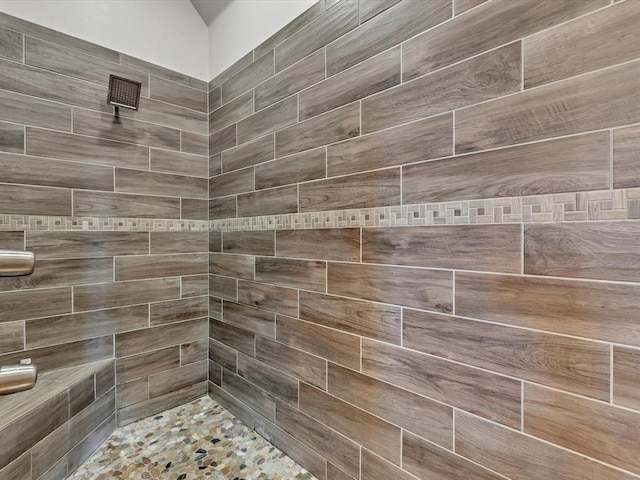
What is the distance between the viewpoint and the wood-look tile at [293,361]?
5.02ft

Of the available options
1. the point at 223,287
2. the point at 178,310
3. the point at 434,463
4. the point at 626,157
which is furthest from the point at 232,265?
the point at 626,157

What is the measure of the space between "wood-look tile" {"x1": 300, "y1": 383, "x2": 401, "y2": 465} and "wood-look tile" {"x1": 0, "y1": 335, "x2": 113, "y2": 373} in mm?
1130

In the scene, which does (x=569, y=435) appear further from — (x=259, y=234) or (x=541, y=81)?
(x=259, y=234)

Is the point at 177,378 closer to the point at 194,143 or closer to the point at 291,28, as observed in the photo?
the point at 194,143

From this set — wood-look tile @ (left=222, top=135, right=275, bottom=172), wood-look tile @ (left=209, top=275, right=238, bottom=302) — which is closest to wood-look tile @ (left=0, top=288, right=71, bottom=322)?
wood-look tile @ (left=209, top=275, right=238, bottom=302)

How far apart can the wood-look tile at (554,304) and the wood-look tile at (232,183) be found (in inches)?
50.5

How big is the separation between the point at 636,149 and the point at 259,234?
151cm

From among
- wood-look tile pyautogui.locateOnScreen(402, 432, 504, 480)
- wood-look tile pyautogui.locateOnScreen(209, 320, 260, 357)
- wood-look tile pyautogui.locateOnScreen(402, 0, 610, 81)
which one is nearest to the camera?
wood-look tile pyautogui.locateOnScreen(402, 0, 610, 81)

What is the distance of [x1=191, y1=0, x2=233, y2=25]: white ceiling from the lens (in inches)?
81.9

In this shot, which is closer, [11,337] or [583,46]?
[583,46]

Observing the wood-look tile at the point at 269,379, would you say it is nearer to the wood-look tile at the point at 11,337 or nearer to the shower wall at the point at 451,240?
the shower wall at the point at 451,240

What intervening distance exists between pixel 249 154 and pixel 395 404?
1.44 meters

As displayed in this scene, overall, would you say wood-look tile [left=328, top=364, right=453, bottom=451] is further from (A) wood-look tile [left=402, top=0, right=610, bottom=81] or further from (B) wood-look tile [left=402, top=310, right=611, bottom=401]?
(A) wood-look tile [left=402, top=0, right=610, bottom=81]

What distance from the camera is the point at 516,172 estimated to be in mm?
961
